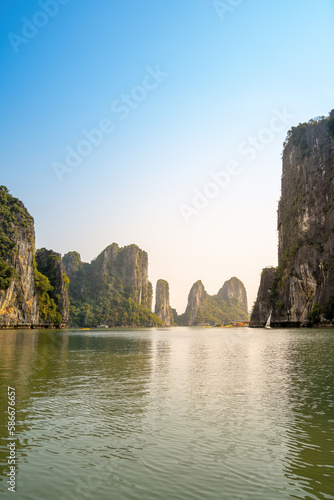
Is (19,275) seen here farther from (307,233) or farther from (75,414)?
(75,414)

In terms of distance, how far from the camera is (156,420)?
10.8 meters

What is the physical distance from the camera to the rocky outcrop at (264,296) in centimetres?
11652

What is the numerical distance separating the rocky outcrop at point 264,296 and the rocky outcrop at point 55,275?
225ft

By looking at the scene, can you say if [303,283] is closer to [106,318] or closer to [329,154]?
[329,154]

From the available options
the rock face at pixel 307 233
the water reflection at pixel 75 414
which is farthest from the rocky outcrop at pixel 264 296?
the water reflection at pixel 75 414

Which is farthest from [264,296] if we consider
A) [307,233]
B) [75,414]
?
[75,414]

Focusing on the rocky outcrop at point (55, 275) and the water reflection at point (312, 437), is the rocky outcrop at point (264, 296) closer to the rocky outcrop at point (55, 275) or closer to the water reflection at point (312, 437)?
the rocky outcrop at point (55, 275)

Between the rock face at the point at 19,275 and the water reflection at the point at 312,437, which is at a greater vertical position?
the rock face at the point at 19,275

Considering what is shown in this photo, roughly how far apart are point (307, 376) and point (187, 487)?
1339 cm

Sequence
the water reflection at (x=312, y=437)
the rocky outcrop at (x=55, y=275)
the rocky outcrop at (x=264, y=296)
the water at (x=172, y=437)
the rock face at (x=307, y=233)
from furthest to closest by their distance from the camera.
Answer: the rocky outcrop at (x=55, y=275)
the rocky outcrop at (x=264, y=296)
the rock face at (x=307, y=233)
the water reflection at (x=312, y=437)
the water at (x=172, y=437)

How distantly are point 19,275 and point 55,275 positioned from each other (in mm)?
40459

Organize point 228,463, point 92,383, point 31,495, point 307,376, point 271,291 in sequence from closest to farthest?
1. point 31,495
2. point 228,463
3. point 92,383
4. point 307,376
5. point 271,291

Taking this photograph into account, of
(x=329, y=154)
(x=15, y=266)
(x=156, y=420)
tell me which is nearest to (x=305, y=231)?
(x=329, y=154)

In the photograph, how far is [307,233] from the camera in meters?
93.9
